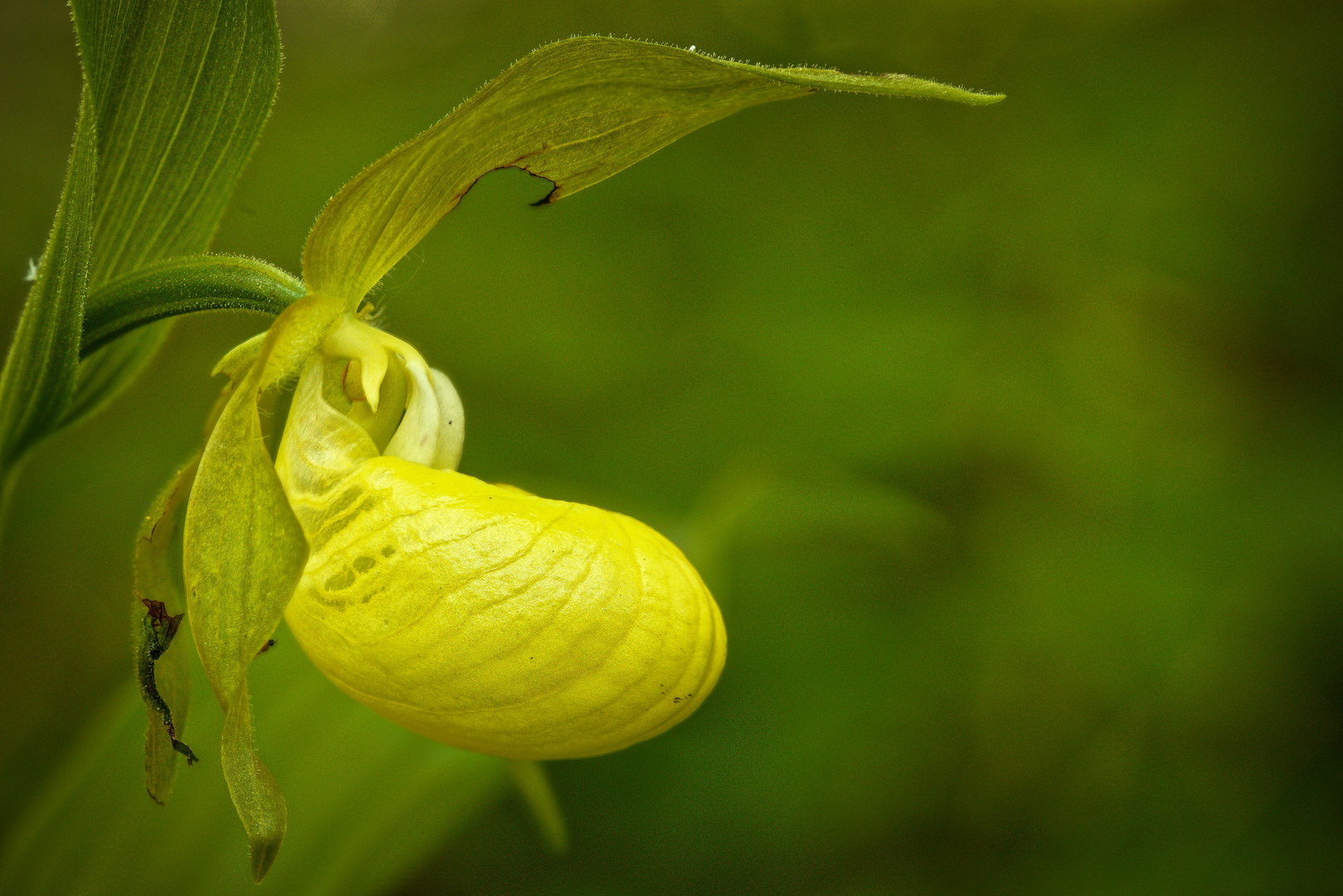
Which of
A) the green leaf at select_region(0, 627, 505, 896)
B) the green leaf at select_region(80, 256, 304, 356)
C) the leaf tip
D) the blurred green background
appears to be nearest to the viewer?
the leaf tip

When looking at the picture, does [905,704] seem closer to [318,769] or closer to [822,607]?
[822,607]

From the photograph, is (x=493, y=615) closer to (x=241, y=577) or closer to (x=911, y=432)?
(x=241, y=577)

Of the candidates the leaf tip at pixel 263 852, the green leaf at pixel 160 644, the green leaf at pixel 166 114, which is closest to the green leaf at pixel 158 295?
the green leaf at pixel 166 114

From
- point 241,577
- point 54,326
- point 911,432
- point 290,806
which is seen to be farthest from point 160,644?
point 911,432

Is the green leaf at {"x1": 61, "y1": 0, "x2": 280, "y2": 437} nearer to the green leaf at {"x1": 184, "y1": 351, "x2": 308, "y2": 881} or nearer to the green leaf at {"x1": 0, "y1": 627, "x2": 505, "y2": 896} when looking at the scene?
→ the green leaf at {"x1": 184, "y1": 351, "x2": 308, "y2": 881}

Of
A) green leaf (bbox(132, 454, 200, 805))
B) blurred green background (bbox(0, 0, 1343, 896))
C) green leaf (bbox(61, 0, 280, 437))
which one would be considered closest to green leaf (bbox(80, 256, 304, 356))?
green leaf (bbox(61, 0, 280, 437))

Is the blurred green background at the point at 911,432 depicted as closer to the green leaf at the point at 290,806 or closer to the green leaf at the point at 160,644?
the green leaf at the point at 290,806
